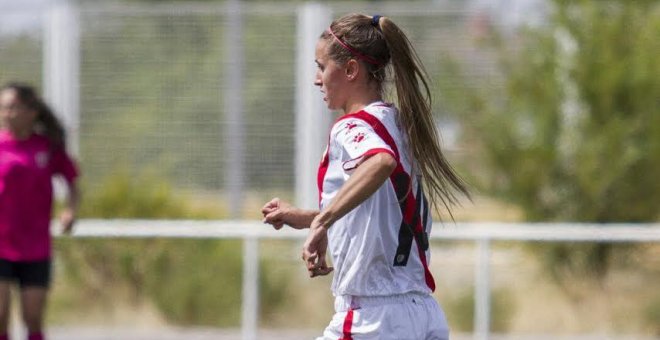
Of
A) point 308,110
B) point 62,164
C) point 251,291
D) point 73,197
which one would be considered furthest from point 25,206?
point 308,110

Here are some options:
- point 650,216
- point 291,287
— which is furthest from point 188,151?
point 650,216

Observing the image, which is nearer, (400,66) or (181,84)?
(400,66)

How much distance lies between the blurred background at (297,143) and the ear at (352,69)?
6.45 m

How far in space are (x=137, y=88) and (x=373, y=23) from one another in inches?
405

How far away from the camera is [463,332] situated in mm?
10727

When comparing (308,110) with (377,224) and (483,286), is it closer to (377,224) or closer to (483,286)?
(483,286)

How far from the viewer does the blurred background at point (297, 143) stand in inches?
459

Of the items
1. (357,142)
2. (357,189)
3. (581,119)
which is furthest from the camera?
(581,119)

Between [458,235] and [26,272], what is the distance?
282 centimetres

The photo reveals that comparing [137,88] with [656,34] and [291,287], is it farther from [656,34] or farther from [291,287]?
[656,34]

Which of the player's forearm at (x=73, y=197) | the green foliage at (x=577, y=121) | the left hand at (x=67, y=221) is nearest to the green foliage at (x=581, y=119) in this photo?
the green foliage at (x=577, y=121)

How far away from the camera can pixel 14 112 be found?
8.13 m

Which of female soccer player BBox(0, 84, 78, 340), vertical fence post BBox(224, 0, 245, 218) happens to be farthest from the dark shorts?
vertical fence post BBox(224, 0, 245, 218)

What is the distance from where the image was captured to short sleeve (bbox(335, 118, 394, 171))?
4227 millimetres
